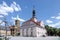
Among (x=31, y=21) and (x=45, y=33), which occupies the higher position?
(x=31, y=21)

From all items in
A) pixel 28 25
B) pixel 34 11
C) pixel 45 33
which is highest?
pixel 34 11

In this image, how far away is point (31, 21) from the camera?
186 feet

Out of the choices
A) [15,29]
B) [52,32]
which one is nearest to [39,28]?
[52,32]

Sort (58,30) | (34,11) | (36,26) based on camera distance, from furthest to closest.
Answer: (34,11), (36,26), (58,30)

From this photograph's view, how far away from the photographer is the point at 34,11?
2345 inches

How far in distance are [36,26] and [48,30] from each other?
18.9 feet

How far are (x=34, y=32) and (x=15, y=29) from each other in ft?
75.2

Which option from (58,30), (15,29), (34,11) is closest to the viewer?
(58,30)

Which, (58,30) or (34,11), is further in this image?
(34,11)

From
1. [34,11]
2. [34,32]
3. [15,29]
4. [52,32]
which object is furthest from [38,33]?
[15,29]

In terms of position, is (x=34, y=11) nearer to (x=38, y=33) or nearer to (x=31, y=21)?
(x=31, y=21)

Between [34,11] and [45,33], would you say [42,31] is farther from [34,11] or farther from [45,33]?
[34,11]

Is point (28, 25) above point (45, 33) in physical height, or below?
above

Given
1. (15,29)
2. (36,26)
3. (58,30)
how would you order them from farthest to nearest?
(15,29)
(36,26)
(58,30)
